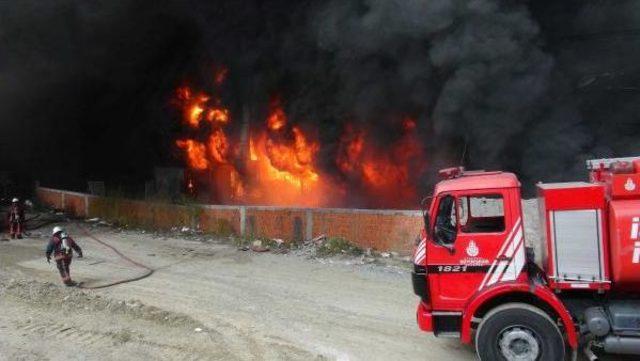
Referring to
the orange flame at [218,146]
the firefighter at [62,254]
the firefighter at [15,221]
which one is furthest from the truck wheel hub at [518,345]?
the orange flame at [218,146]

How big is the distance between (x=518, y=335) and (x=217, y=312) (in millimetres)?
4798

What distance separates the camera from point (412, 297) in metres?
8.77

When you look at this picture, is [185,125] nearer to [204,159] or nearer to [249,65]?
[204,159]

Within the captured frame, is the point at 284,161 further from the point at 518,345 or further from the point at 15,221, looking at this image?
the point at 518,345

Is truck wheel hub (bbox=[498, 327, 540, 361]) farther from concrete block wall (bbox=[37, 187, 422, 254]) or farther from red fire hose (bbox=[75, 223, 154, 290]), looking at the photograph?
red fire hose (bbox=[75, 223, 154, 290])

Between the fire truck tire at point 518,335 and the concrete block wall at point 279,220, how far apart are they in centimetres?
607

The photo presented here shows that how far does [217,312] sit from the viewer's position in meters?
8.20

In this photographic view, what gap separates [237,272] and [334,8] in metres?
11.9

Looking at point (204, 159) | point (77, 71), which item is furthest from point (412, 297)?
point (77, 71)

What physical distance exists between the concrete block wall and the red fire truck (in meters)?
5.71

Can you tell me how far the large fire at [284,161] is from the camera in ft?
66.1

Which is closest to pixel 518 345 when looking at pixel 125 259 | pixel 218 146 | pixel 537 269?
pixel 537 269

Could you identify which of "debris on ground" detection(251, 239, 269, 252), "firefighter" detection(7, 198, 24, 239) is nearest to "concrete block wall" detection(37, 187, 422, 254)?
"debris on ground" detection(251, 239, 269, 252)

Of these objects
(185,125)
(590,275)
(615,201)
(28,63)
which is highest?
(28,63)
